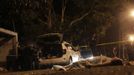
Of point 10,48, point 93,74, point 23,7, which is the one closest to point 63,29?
point 23,7

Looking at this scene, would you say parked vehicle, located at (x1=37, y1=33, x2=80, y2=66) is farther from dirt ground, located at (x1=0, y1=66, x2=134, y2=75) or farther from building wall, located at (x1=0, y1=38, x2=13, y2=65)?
dirt ground, located at (x1=0, y1=66, x2=134, y2=75)

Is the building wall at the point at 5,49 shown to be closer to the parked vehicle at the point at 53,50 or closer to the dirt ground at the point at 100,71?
the parked vehicle at the point at 53,50

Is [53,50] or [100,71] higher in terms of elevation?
[53,50]

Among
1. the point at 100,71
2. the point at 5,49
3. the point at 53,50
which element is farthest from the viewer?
the point at 5,49

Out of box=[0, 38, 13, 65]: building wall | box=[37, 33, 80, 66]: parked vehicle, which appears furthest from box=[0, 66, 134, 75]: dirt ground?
box=[0, 38, 13, 65]: building wall

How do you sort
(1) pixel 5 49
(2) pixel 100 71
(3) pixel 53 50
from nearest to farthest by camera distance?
(2) pixel 100 71, (3) pixel 53 50, (1) pixel 5 49

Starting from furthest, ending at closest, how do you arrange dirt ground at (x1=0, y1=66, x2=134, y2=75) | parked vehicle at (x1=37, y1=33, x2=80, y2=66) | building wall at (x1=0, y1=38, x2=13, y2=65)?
building wall at (x1=0, y1=38, x2=13, y2=65) → parked vehicle at (x1=37, y1=33, x2=80, y2=66) → dirt ground at (x1=0, y1=66, x2=134, y2=75)

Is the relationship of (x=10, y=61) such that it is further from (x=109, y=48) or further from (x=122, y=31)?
(x=122, y=31)

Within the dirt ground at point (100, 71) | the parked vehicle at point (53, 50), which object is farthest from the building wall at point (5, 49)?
the dirt ground at point (100, 71)

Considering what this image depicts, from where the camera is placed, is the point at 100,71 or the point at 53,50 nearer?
the point at 100,71

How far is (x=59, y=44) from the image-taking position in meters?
23.5

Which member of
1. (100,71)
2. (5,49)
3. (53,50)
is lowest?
(100,71)

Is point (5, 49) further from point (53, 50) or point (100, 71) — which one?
point (100, 71)

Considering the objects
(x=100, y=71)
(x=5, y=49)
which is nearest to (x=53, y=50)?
(x=5, y=49)
